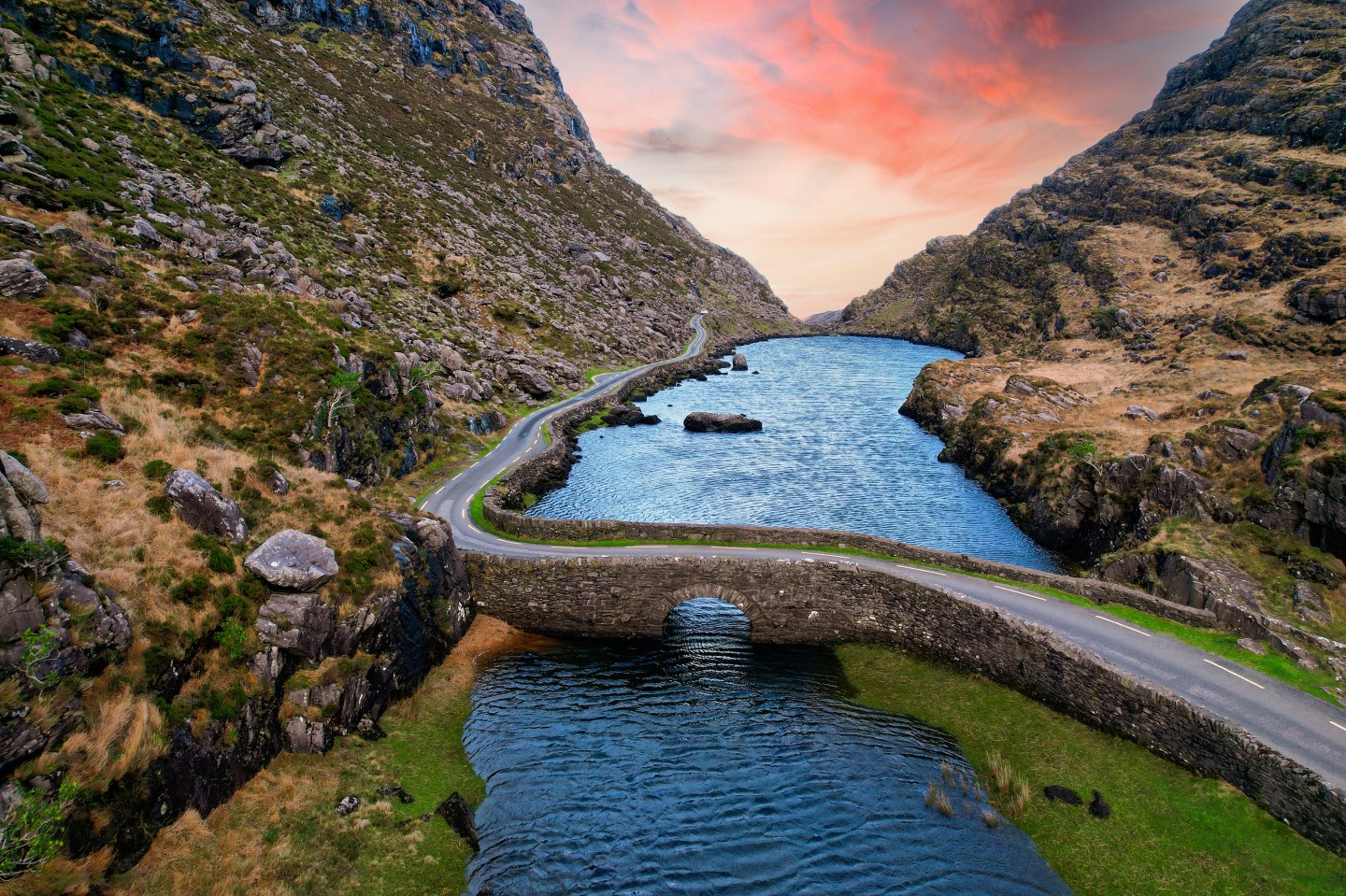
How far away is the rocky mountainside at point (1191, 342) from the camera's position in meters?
30.4

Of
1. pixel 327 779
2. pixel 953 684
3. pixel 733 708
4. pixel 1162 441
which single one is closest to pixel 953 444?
pixel 1162 441

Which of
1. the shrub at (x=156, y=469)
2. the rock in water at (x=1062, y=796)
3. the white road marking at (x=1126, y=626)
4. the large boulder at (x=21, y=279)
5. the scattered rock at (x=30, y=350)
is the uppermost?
the large boulder at (x=21, y=279)

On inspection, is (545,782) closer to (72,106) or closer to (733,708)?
(733,708)

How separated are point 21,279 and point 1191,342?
113 metres

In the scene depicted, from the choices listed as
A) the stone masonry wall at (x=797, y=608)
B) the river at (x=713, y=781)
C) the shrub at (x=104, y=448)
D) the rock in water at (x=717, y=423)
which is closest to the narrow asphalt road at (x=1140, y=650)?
the stone masonry wall at (x=797, y=608)

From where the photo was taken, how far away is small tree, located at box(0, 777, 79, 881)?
11117mm

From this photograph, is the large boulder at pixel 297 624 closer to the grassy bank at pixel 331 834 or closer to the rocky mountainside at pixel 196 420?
the rocky mountainside at pixel 196 420

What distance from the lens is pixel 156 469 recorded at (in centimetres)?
2067

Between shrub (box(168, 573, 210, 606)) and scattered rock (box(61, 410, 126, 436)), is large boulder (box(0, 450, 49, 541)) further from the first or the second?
scattered rock (box(61, 410, 126, 436))

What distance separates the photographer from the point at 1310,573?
27688 mm

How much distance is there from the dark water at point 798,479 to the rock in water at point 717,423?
2.09 metres

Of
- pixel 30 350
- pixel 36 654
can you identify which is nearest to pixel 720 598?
pixel 36 654

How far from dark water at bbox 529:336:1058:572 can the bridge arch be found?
50.3 feet

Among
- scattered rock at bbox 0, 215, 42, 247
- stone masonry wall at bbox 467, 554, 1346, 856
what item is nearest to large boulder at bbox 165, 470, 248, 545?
stone masonry wall at bbox 467, 554, 1346, 856
